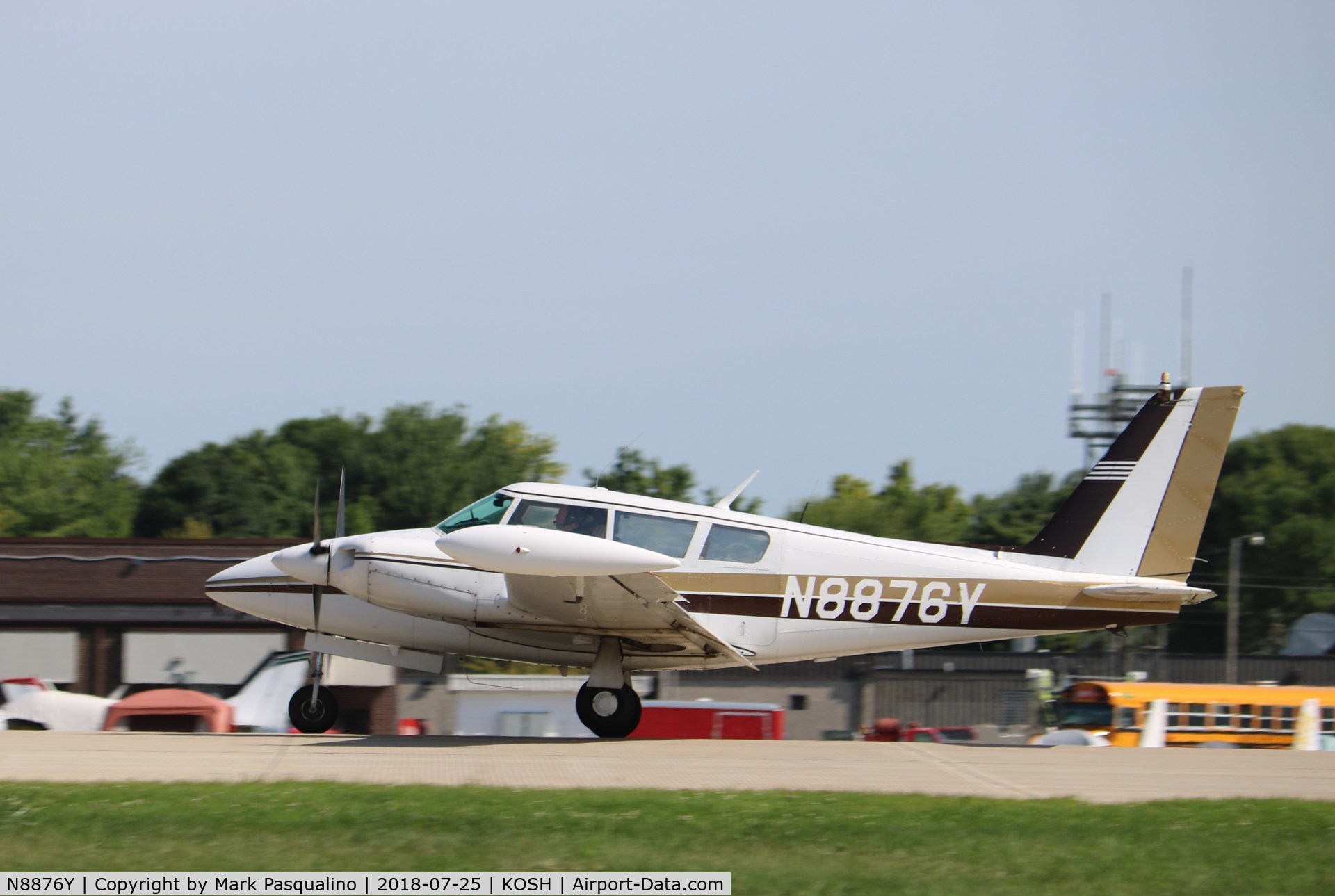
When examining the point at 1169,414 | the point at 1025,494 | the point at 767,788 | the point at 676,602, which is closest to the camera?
the point at 767,788

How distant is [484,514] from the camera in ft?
40.5

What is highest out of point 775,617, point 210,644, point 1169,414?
point 1169,414

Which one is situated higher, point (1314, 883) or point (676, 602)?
point (676, 602)

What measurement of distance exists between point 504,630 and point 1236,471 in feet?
207

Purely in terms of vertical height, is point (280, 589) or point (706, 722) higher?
point (280, 589)

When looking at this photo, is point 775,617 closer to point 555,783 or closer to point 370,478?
point 555,783

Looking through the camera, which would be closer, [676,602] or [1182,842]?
[1182,842]

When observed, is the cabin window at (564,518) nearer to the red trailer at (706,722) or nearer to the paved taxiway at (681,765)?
the paved taxiway at (681,765)

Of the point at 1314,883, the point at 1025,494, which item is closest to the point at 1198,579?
the point at 1025,494

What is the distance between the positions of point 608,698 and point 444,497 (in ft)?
166

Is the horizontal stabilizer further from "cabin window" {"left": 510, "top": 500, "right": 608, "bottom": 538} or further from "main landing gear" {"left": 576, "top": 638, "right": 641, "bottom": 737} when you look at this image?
"cabin window" {"left": 510, "top": 500, "right": 608, "bottom": 538}

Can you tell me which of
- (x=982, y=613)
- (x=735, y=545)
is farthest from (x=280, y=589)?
(x=982, y=613)

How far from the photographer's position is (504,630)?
504 inches

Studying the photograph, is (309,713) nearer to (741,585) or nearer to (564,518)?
(564,518)
